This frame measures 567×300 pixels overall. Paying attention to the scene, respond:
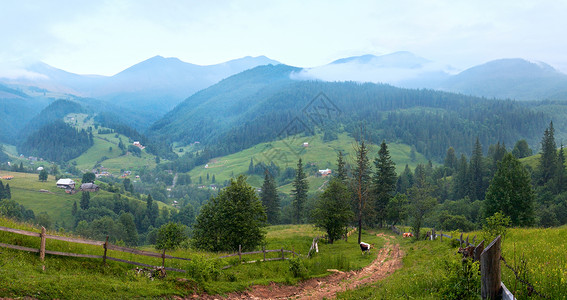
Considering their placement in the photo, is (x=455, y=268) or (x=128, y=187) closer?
(x=455, y=268)

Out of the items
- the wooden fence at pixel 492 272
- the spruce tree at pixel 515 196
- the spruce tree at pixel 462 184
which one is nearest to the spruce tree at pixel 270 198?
the spruce tree at pixel 515 196

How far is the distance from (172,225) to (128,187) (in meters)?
177

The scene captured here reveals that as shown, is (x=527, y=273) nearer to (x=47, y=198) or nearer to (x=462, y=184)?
(x=462, y=184)

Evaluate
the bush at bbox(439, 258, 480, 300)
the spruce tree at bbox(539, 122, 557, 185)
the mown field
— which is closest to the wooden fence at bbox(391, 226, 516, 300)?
the bush at bbox(439, 258, 480, 300)

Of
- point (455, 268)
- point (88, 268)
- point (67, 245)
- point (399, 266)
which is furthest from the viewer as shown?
point (399, 266)

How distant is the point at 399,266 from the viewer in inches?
898

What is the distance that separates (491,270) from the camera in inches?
231

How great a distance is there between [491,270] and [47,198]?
17778 centimetres

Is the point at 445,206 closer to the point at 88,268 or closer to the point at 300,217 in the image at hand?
the point at 300,217

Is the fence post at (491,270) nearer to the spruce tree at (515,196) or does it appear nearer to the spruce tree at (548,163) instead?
the spruce tree at (515,196)

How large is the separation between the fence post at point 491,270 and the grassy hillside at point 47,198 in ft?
487

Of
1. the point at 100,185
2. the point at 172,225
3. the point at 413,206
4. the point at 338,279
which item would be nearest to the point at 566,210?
the point at 413,206

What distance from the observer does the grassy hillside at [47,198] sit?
13038 centimetres

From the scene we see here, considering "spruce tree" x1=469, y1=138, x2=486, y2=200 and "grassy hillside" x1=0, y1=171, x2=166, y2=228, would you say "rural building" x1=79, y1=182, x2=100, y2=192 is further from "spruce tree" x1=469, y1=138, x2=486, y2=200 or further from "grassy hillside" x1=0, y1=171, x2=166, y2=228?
"spruce tree" x1=469, y1=138, x2=486, y2=200
